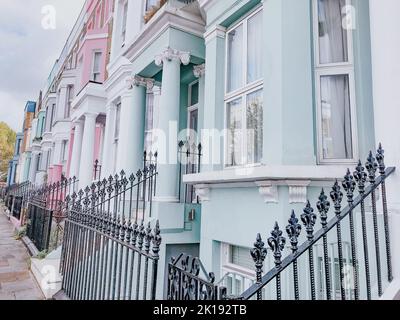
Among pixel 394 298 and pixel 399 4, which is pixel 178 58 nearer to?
pixel 399 4

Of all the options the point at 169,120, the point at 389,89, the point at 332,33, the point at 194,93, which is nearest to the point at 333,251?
the point at 389,89

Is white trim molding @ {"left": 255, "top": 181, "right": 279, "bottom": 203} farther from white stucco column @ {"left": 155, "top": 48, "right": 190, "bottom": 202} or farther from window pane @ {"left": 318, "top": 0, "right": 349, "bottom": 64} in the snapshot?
white stucco column @ {"left": 155, "top": 48, "right": 190, "bottom": 202}

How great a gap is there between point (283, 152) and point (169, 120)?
9.35ft

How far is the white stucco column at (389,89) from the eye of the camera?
8.71ft

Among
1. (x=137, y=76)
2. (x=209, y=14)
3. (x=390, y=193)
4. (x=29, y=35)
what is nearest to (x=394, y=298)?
(x=390, y=193)

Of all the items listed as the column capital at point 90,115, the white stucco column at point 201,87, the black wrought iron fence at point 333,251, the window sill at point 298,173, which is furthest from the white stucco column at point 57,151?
the black wrought iron fence at point 333,251

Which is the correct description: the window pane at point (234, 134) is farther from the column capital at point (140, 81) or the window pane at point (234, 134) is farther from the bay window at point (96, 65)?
the bay window at point (96, 65)

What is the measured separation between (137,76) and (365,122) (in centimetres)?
538

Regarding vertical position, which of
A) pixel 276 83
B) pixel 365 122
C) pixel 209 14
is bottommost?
pixel 365 122

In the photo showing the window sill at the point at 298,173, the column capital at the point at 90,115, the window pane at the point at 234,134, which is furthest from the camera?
the column capital at the point at 90,115

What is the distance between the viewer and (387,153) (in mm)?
2789

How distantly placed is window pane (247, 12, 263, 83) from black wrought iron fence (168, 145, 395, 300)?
2.25 meters

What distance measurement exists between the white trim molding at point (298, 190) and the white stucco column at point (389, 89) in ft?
2.76

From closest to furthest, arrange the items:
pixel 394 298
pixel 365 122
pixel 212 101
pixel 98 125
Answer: pixel 394 298
pixel 365 122
pixel 212 101
pixel 98 125
